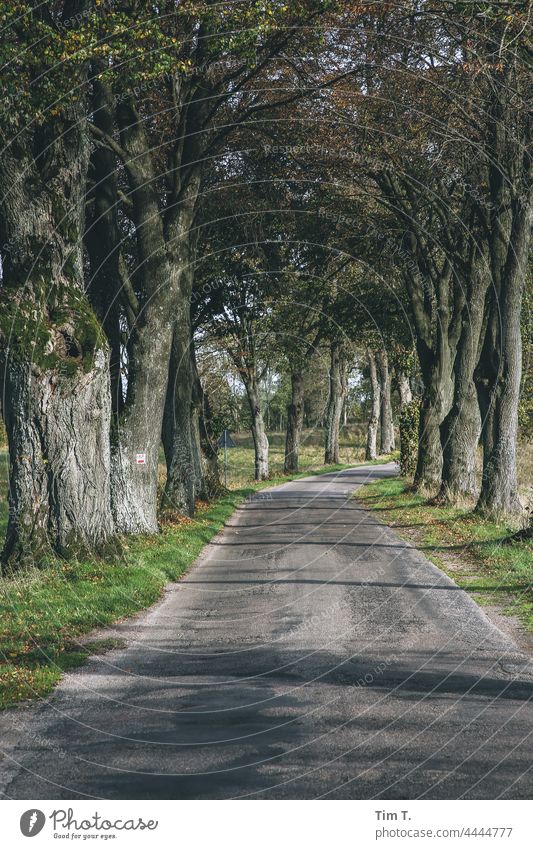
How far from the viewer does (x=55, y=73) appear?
539 inches

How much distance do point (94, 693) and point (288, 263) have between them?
25752mm

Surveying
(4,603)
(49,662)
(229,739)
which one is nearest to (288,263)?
(4,603)

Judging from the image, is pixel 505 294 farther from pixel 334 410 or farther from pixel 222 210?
pixel 334 410

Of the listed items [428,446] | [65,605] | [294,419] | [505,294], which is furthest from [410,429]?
[65,605]

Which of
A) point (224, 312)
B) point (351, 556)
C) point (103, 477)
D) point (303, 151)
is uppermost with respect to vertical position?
point (303, 151)

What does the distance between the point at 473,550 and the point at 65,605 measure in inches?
326

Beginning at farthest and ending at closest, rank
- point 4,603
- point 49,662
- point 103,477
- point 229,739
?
point 103,477
point 4,603
point 49,662
point 229,739

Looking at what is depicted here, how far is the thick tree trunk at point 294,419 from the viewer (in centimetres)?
4997

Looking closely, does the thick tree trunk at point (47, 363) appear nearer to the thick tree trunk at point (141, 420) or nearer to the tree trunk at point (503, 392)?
the thick tree trunk at point (141, 420)

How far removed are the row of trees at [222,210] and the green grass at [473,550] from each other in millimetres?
1263

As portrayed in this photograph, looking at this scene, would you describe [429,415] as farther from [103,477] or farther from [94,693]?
[94,693]

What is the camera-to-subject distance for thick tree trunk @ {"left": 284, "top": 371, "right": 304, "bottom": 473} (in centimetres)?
4997
